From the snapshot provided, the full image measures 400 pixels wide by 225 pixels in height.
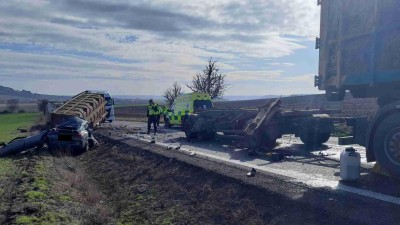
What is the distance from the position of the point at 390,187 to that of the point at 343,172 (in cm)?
79

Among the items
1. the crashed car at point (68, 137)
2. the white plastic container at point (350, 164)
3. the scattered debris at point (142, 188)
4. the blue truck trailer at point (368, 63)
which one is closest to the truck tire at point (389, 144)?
the blue truck trailer at point (368, 63)

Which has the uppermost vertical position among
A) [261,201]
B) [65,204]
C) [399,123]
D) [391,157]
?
[399,123]

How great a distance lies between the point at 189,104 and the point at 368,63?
16.7 metres

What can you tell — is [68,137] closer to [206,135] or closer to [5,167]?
[5,167]

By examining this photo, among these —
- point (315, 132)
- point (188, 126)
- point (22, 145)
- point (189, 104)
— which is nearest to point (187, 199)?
point (315, 132)

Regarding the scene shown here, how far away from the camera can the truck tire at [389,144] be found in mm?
6402

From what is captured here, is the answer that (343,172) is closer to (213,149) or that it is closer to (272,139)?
(272,139)

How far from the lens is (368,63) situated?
22.7 ft

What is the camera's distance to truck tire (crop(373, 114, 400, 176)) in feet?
21.0

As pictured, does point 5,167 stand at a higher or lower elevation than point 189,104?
lower

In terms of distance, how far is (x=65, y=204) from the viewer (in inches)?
314

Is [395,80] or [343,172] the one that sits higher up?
[395,80]

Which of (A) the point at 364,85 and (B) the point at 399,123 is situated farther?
(A) the point at 364,85

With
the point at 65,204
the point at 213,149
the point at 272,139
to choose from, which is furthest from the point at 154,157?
the point at 65,204
